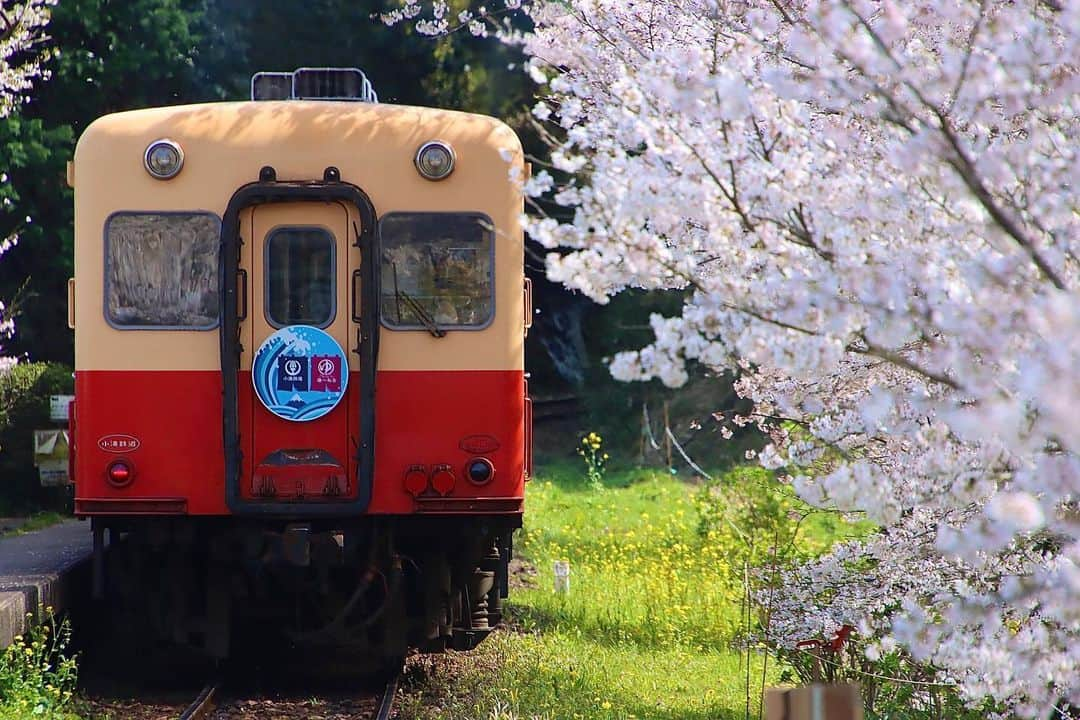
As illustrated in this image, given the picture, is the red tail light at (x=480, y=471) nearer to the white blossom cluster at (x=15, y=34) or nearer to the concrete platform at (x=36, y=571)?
the concrete platform at (x=36, y=571)

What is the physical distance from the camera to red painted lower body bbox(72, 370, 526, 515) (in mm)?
6996

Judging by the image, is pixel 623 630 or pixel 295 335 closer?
pixel 295 335

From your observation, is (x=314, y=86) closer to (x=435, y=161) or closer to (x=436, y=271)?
(x=435, y=161)

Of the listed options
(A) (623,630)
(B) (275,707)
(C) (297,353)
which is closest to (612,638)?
(A) (623,630)

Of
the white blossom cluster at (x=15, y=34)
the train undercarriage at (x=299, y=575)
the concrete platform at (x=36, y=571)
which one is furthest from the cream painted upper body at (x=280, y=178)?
the white blossom cluster at (x=15, y=34)

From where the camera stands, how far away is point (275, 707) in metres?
7.30

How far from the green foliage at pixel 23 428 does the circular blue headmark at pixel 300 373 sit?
705 cm

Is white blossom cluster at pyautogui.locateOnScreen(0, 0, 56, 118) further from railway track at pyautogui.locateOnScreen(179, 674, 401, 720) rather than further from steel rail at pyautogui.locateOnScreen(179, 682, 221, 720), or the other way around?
railway track at pyautogui.locateOnScreen(179, 674, 401, 720)

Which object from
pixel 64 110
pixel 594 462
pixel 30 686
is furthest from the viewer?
pixel 594 462

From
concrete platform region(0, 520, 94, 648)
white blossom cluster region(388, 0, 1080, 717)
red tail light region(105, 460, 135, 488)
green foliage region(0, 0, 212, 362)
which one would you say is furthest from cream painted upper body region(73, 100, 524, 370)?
green foliage region(0, 0, 212, 362)

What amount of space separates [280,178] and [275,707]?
276cm

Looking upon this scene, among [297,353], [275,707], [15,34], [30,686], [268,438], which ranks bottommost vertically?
[275,707]

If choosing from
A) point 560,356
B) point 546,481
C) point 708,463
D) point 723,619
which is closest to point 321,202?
point 723,619

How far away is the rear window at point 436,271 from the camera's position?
713 cm
